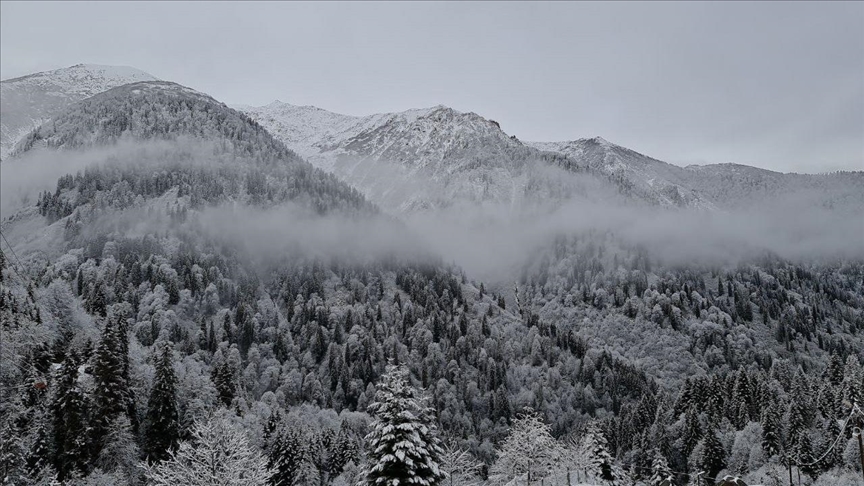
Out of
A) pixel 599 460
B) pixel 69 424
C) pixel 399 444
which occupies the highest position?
pixel 399 444

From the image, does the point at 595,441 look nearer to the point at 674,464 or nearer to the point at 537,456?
the point at 537,456

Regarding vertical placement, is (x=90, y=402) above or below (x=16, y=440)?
below

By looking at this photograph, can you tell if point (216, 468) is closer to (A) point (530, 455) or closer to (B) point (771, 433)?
(A) point (530, 455)

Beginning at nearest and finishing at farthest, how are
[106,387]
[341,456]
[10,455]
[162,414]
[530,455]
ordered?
[10,455] < [106,387] < [530,455] < [162,414] < [341,456]

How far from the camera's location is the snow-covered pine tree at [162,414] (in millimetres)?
74938

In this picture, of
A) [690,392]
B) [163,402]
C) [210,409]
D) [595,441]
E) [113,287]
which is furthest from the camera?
[113,287]

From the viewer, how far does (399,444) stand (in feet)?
93.9

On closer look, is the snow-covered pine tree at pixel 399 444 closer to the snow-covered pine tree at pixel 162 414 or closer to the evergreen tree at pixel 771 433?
the snow-covered pine tree at pixel 162 414

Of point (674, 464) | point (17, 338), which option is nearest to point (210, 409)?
point (17, 338)

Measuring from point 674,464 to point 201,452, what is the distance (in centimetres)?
11694

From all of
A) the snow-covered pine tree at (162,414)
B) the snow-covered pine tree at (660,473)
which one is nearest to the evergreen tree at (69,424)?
the snow-covered pine tree at (162,414)

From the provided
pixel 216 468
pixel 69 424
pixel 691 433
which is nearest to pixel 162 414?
pixel 69 424

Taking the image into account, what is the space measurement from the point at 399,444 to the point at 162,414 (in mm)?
60454

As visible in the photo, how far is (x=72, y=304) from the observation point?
115 meters
